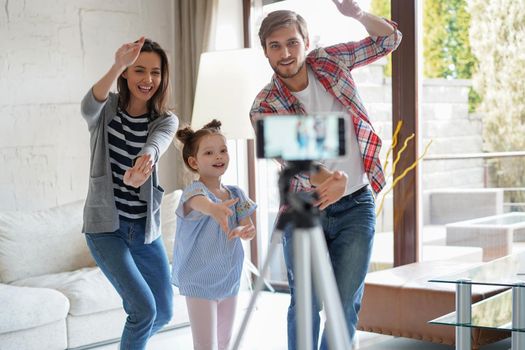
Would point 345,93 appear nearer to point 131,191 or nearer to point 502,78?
point 131,191

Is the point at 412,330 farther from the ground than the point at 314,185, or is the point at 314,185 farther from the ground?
the point at 314,185

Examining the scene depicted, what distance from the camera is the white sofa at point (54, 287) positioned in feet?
12.0

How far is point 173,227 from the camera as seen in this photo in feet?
14.9

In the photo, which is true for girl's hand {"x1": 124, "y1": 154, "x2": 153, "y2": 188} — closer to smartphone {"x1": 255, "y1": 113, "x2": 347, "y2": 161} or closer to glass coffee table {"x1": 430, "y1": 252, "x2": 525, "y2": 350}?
smartphone {"x1": 255, "y1": 113, "x2": 347, "y2": 161}

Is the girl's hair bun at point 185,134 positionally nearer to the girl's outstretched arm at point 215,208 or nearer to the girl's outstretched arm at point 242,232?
Answer: the girl's outstretched arm at point 215,208

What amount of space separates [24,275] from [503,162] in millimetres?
2515

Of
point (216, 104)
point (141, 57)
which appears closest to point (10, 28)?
point (216, 104)

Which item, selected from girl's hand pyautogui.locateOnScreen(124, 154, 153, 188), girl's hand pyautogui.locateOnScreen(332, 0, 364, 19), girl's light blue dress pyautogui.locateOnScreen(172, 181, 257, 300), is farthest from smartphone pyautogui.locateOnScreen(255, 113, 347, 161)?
girl's light blue dress pyautogui.locateOnScreen(172, 181, 257, 300)

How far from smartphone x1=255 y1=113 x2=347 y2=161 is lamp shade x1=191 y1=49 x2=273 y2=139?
109 inches

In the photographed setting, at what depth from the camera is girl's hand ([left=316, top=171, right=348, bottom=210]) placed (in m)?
2.12

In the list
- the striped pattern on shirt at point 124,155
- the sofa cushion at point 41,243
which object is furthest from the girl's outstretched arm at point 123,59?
the sofa cushion at point 41,243

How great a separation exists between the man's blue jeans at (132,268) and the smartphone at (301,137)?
4.10 feet

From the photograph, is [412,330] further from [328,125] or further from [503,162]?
[328,125]

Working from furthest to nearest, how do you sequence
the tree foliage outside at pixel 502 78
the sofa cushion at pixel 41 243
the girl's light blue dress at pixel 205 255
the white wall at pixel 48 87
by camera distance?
the white wall at pixel 48 87 < the sofa cushion at pixel 41 243 < the tree foliage outside at pixel 502 78 < the girl's light blue dress at pixel 205 255
